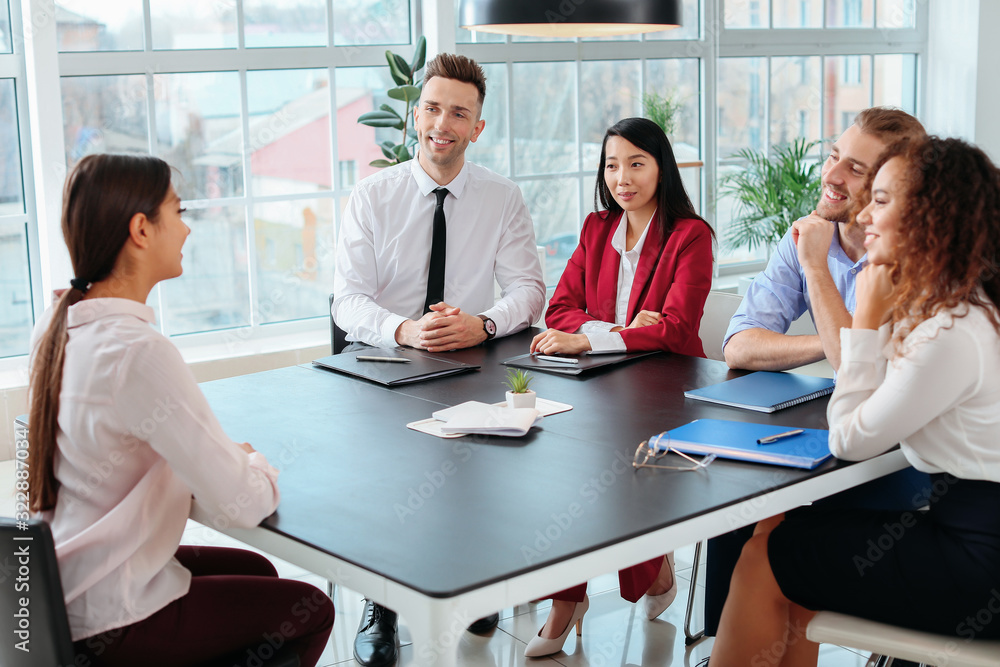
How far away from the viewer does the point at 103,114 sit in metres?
4.30

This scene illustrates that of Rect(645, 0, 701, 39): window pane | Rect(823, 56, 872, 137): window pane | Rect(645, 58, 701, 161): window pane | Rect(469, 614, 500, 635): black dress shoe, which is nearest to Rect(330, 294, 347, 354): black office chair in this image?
Rect(469, 614, 500, 635): black dress shoe

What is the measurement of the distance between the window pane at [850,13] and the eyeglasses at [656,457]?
5442 millimetres

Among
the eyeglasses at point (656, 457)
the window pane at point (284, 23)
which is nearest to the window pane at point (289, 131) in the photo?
the window pane at point (284, 23)

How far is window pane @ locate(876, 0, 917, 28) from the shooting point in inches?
264

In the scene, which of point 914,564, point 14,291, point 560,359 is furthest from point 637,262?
point 14,291

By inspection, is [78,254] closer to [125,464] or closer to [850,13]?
[125,464]

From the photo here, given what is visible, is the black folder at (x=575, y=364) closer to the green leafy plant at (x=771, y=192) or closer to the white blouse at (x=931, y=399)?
the white blouse at (x=931, y=399)

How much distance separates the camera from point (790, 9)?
6.31 metres

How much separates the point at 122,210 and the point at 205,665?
2.33 ft

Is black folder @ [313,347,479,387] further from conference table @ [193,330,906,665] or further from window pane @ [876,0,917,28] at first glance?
window pane @ [876,0,917,28]

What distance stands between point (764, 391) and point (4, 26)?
11.3ft

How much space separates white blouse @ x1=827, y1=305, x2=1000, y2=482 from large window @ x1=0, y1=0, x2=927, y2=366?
8.53 ft

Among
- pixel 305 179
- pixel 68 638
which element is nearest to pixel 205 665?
pixel 68 638

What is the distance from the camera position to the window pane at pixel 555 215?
18.4ft
